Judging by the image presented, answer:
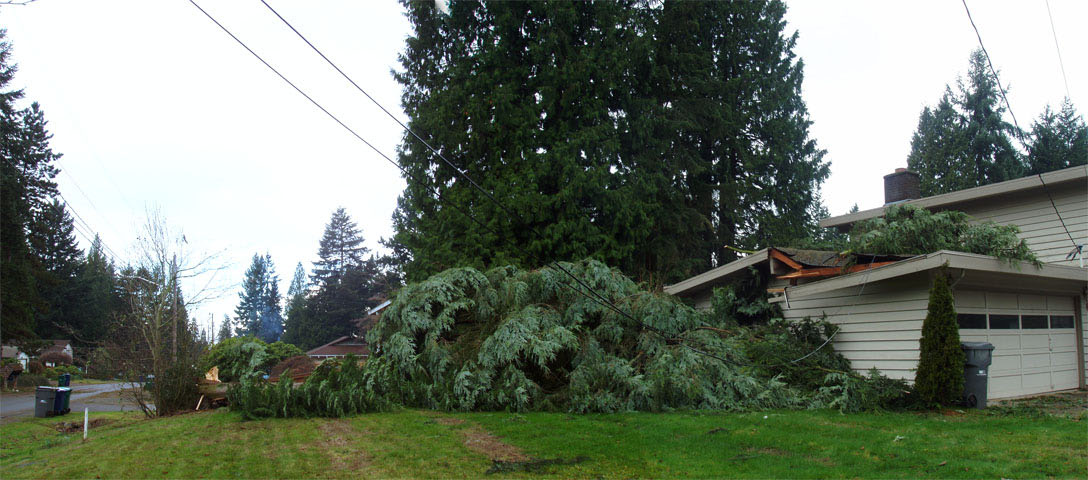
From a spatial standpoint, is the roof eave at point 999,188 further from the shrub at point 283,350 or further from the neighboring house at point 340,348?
the neighboring house at point 340,348

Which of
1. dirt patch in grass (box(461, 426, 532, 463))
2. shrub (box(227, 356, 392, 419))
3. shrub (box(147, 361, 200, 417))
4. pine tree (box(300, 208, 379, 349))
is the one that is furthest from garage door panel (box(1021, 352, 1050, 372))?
pine tree (box(300, 208, 379, 349))

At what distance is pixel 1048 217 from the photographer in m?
14.3

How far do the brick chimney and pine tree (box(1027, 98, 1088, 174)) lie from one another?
19181 mm

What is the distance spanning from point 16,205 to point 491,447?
29398mm

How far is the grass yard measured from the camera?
5988 millimetres

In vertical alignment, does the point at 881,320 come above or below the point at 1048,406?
above

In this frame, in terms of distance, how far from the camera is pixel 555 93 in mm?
19125

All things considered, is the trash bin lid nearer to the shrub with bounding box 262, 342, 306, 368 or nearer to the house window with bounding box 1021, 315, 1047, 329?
the house window with bounding box 1021, 315, 1047, 329

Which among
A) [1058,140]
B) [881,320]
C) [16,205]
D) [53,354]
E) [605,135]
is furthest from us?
[53,354]

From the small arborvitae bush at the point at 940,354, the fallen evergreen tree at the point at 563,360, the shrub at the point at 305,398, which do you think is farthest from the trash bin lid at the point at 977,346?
the shrub at the point at 305,398

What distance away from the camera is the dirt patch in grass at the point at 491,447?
6.70 m

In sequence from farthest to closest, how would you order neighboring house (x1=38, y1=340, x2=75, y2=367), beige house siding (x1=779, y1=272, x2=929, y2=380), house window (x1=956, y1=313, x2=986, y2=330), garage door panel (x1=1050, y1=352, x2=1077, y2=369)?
neighboring house (x1=38, y1=340, x2=75, y2=367) < garage door panel (x1=1050, y1=352, x2=1077, y2=369) < house window (x1=956, y1=313, x2=986, y2=330) < beige house siding (x1=779, y1=272, x2=929, y2=380)

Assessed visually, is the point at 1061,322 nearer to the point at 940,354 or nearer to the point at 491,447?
the point at 940,354

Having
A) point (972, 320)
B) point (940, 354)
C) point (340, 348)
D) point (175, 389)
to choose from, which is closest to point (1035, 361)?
point (972, 320)
